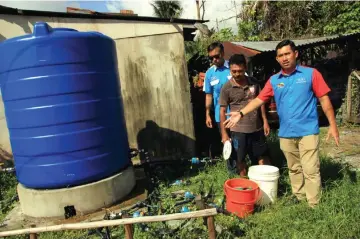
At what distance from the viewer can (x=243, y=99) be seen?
12.6 feet

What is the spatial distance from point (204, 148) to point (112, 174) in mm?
2779

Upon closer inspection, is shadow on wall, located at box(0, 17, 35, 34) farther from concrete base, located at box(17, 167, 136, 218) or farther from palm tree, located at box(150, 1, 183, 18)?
palm tree, located at box(150, 1, 183, 18)

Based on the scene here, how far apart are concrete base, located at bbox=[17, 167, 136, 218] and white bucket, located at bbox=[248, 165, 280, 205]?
5.95 ft

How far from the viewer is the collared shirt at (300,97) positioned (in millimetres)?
3018

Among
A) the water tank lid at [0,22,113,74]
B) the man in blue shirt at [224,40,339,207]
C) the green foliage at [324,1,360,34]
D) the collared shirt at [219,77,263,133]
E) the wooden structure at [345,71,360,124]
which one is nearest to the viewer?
the man in blue shirt at [224,40,339,207]

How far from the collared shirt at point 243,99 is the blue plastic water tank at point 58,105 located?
156 cm

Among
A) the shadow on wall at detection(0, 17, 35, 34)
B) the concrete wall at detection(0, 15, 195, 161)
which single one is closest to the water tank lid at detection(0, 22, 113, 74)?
the shadow on wall at detection(0, 17, 35, 34)

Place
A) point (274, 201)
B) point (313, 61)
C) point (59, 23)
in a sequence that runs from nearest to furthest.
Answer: point (274, 201), point (59, 23), point (313, 61)

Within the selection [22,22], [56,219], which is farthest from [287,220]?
[22,22]

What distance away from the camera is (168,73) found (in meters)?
5.54

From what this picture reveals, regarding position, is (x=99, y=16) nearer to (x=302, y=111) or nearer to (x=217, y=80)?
(x=217, y=80)

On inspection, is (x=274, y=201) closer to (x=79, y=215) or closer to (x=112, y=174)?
(x=112, y=174)

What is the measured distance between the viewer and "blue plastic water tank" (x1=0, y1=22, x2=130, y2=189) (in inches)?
131

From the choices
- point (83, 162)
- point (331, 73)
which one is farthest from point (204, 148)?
point (331, 73)
